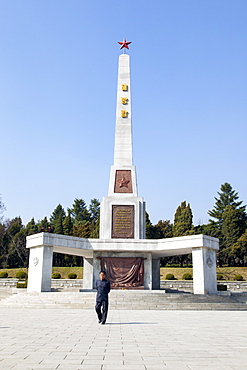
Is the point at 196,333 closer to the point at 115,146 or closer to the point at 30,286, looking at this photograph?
the point at 30,286

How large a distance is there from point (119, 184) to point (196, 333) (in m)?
16.5

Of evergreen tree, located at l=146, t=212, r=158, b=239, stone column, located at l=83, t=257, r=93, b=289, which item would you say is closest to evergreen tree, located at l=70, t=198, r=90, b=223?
evergreen tree, located at l=146, t=212, r=158, b=239

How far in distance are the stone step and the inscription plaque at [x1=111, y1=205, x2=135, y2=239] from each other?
16.3 ft

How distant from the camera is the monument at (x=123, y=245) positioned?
19.6 meters

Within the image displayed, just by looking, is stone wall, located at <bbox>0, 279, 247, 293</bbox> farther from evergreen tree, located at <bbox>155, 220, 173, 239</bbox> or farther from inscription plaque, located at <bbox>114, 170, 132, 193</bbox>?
evergreen tree, located at <bbox>155, 220, 173, 239</bbox>

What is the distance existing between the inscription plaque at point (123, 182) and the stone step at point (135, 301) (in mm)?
7638

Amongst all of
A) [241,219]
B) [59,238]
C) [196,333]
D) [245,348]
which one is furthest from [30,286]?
[241,219]

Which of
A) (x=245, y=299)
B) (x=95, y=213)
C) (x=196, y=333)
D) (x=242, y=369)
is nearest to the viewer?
(x=242, y=369)

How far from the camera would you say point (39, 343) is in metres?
5.86

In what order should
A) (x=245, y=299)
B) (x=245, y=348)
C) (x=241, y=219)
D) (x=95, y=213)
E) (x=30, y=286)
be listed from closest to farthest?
1. (x=245, y=348)
2. (x=245, y=299)
3. (x=30, y=286)
4. (x=241, y=219)
5. (x=95, y=213)

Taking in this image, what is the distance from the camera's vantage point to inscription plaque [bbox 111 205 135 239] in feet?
72.7

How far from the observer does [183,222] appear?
48.6 metres

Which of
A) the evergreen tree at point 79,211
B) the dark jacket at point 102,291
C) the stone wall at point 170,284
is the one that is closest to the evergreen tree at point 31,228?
the evergreen tree at point 79,211

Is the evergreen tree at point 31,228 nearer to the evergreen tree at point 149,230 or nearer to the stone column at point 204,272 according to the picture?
the evergreen tree at point 149,230
